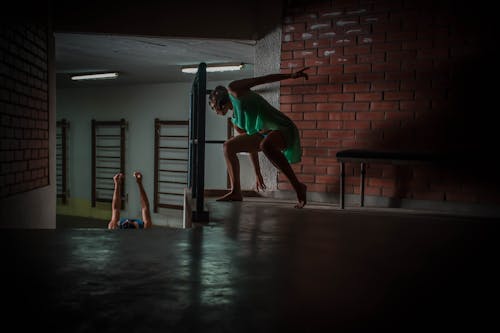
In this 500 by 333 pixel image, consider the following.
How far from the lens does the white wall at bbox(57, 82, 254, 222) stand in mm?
8891

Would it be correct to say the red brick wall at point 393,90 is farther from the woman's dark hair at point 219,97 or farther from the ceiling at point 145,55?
the ceiling at point 145,55

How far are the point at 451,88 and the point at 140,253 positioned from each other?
3197mm

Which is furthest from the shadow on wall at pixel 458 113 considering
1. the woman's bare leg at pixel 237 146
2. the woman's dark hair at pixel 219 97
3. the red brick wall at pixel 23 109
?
the red brick wall at pixel 23 109

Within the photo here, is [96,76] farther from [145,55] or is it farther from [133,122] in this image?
[145,55]

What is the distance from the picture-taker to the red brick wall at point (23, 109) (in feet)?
12.7

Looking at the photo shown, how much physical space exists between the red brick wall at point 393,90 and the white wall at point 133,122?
442 centimetres

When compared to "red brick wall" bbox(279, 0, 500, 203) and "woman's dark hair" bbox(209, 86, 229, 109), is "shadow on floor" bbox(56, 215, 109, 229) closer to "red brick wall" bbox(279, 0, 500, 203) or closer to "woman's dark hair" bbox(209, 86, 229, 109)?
"red brick wall" bbox(279, 0, 500, 203)

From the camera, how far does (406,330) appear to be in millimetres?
1230

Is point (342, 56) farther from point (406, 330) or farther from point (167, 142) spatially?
point (167, 142)

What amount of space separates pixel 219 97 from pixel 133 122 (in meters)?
6.30

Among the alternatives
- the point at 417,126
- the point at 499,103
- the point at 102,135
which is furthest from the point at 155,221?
the point at 499,103

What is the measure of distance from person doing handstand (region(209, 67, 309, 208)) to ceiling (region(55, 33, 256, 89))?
1561 millimetres

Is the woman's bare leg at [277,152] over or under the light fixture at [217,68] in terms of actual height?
under

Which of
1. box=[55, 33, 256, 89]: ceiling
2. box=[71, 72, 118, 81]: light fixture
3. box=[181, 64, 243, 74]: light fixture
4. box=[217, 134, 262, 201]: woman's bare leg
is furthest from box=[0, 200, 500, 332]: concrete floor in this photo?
box=[71, 72, 118, 81]: light fixture
